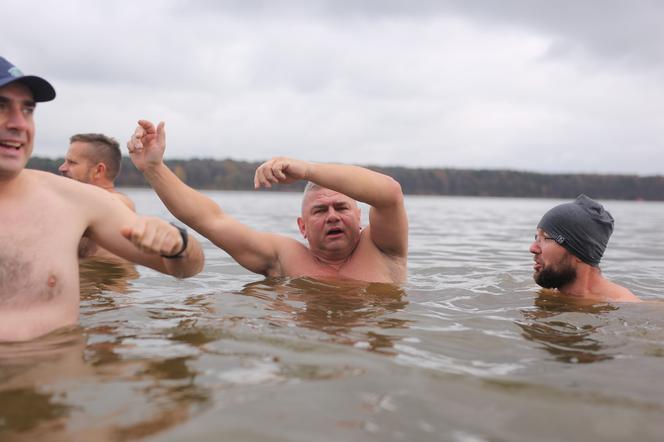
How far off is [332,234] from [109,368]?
2965mm

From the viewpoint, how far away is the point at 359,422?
7.49 feet

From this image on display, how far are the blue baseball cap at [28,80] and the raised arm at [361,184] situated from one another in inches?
61.2

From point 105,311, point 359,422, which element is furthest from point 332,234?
point 359,422

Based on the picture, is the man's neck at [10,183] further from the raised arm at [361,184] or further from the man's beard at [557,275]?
the man's beard at [557,275]

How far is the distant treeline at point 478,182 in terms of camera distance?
50219 mm

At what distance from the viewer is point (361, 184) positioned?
15.6 ft

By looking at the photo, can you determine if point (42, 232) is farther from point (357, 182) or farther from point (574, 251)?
point (574, 251)

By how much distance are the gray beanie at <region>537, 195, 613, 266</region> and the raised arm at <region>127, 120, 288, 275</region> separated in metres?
2.50

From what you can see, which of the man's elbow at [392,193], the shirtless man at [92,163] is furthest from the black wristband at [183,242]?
the shirtless man at [92,163]

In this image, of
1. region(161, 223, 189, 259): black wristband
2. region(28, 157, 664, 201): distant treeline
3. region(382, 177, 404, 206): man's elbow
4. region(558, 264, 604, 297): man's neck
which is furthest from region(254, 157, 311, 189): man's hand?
region(28, 157, 664, 201): distant treeline

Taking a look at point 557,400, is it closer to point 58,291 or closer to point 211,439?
point 211,439

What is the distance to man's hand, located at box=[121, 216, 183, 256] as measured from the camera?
9.29 feet

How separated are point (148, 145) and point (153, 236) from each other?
1.87 m

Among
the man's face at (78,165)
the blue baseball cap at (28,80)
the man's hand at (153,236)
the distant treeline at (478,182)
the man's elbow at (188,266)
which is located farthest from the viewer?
the distant treeline at (478,182)
